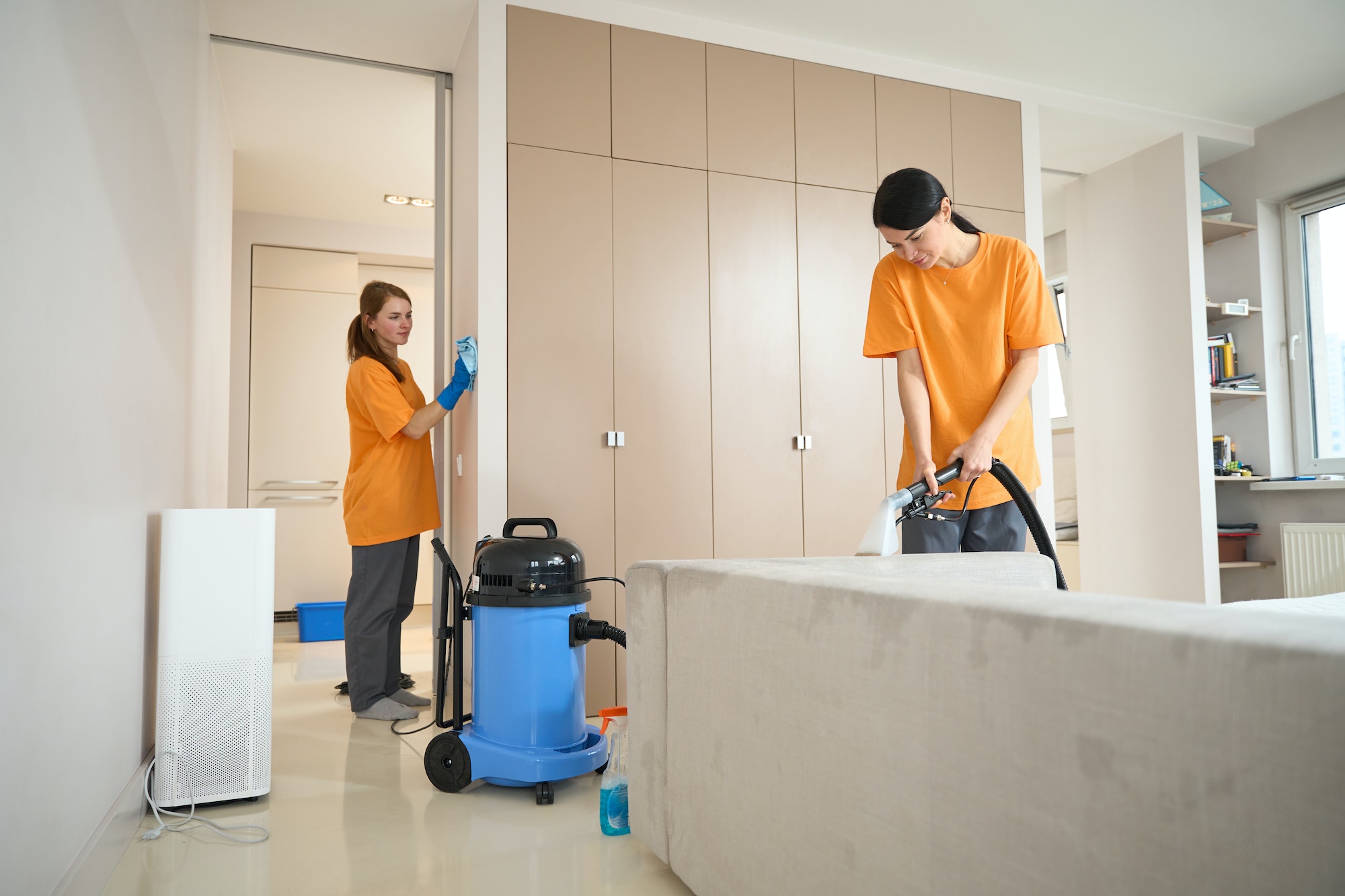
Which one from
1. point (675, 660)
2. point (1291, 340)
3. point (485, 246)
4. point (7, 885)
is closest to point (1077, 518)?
point (1291, 340)

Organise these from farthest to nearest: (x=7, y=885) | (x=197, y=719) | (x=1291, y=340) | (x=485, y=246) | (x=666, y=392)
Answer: (x=1291, y=340) < (x=666, y=392) < (x=485, y=246) < (x=197, y=719) < (x=7, y=885)

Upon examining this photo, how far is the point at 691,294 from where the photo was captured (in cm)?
342

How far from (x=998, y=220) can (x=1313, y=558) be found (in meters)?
2.24

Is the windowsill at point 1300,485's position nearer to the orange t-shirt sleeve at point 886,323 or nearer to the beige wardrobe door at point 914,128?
the beige wardrobe door at point 914,128

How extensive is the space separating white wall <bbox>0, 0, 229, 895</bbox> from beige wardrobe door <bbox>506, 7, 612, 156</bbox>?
112 cm

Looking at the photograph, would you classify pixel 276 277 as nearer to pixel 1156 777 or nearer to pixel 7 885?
pixel 7 885

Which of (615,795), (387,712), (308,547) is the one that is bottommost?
(387,712)

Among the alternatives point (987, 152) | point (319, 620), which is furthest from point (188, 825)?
point (987, 152)

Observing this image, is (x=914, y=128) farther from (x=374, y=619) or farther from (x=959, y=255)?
(x=374, y=619)

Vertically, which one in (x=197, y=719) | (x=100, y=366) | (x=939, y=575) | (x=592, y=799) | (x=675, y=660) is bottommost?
(x=592, y=799)

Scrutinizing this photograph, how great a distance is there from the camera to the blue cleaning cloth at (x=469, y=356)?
10.1 ft

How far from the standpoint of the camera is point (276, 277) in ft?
18.1

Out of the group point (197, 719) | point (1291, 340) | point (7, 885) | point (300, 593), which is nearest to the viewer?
point (7, 885)

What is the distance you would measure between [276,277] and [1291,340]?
5869 millimetres
